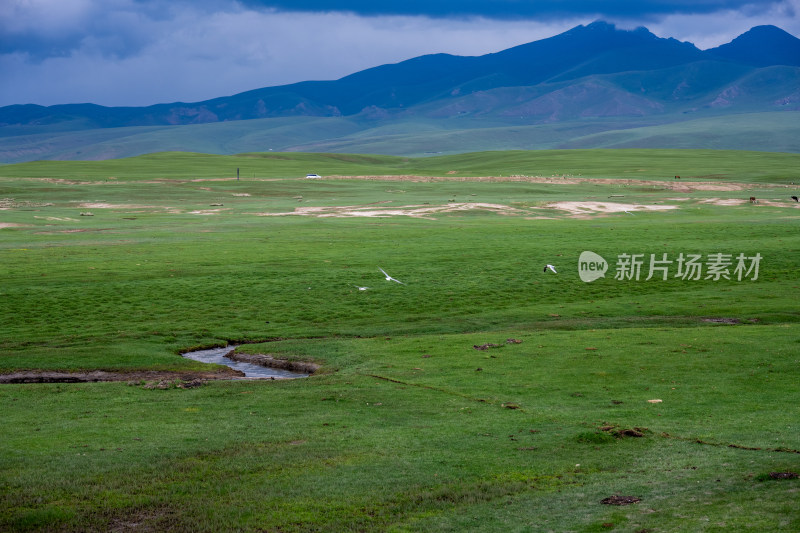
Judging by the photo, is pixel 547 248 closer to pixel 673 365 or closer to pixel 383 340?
pixel 383 340

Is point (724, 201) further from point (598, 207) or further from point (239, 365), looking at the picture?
point (239, 365)

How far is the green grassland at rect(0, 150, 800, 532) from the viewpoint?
12570 mm

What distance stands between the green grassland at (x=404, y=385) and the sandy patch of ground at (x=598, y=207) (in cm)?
1644

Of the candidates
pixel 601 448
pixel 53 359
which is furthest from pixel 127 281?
pixel 601 448

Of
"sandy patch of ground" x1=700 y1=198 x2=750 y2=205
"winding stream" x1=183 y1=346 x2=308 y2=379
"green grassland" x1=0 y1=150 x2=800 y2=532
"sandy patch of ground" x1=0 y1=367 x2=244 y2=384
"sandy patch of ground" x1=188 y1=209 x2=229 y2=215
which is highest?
"sandy patch of ground" x1=700 y1=198 x2=750 y2=205

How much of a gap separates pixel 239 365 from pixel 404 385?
7.21 metres

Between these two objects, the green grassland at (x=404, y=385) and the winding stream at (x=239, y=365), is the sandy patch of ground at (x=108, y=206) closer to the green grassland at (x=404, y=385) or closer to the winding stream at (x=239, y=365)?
the green grassland at (x=404, y=385)

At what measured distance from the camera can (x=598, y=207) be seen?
8000cm

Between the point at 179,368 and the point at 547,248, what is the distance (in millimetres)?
29180

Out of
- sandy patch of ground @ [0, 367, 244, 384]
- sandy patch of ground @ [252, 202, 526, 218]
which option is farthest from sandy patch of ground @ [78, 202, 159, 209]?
sandy patch of ground @ [0, 367, 244, 384]

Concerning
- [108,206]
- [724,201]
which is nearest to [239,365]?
[108,206]

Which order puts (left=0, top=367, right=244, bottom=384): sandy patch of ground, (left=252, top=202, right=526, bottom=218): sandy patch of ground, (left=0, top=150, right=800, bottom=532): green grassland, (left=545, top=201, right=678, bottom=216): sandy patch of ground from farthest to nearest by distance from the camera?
(left=545, top=201, right=678, bottom=216): sandy patch of ground
(left=252, top=202, right=526, bottom=218): sandy patch of ground
(left=0, top=367, right=244, bottom=384): sandy patch of ground
(left=0, top=150, right=800, bottom=532): green grassland

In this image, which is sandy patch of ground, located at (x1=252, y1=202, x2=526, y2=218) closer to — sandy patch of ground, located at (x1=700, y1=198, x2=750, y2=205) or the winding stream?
sandy patch of ground, located at (x1=700, y1=198, x2=750, y2=205)

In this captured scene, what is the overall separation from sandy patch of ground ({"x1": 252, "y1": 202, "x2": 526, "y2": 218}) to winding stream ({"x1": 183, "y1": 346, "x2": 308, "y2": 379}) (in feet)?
149
